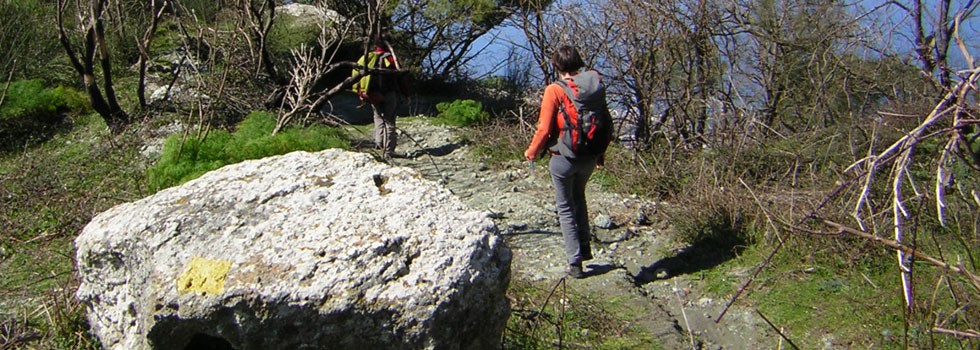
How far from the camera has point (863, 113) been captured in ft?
26.3

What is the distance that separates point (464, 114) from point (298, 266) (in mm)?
7811

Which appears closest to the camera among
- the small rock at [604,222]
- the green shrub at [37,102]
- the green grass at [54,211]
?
the green grass at [54,211]

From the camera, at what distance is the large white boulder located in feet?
10.9

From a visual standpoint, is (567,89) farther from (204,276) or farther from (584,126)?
(204,276)

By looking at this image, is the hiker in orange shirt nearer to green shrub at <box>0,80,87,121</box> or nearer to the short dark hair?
the short dark hair

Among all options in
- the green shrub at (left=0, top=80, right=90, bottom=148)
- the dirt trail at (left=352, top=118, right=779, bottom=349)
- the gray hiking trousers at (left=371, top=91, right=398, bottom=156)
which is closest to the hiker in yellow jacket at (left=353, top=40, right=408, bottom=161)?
the gray hiking trousers at (left=371, top=91, right=398, bottom=156)

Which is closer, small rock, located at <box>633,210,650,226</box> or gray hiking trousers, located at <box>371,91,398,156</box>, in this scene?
small rock, located at <box>633,210,650,226</box>

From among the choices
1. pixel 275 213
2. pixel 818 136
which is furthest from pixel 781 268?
pixel 275 213

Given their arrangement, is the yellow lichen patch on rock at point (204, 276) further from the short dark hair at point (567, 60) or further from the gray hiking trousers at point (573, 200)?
the short dark hair at point (567, 60)

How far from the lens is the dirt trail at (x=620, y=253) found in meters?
5.37

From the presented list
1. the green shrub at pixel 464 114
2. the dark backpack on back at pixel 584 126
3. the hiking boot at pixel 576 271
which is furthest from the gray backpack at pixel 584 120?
the green shrub at pixel 464 114

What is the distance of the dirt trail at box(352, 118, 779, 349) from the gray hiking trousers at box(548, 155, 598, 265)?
21 centimetres

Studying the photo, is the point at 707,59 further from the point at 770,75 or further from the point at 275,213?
Result: the point at 275,213

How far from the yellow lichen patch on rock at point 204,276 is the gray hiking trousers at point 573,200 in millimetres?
2750
